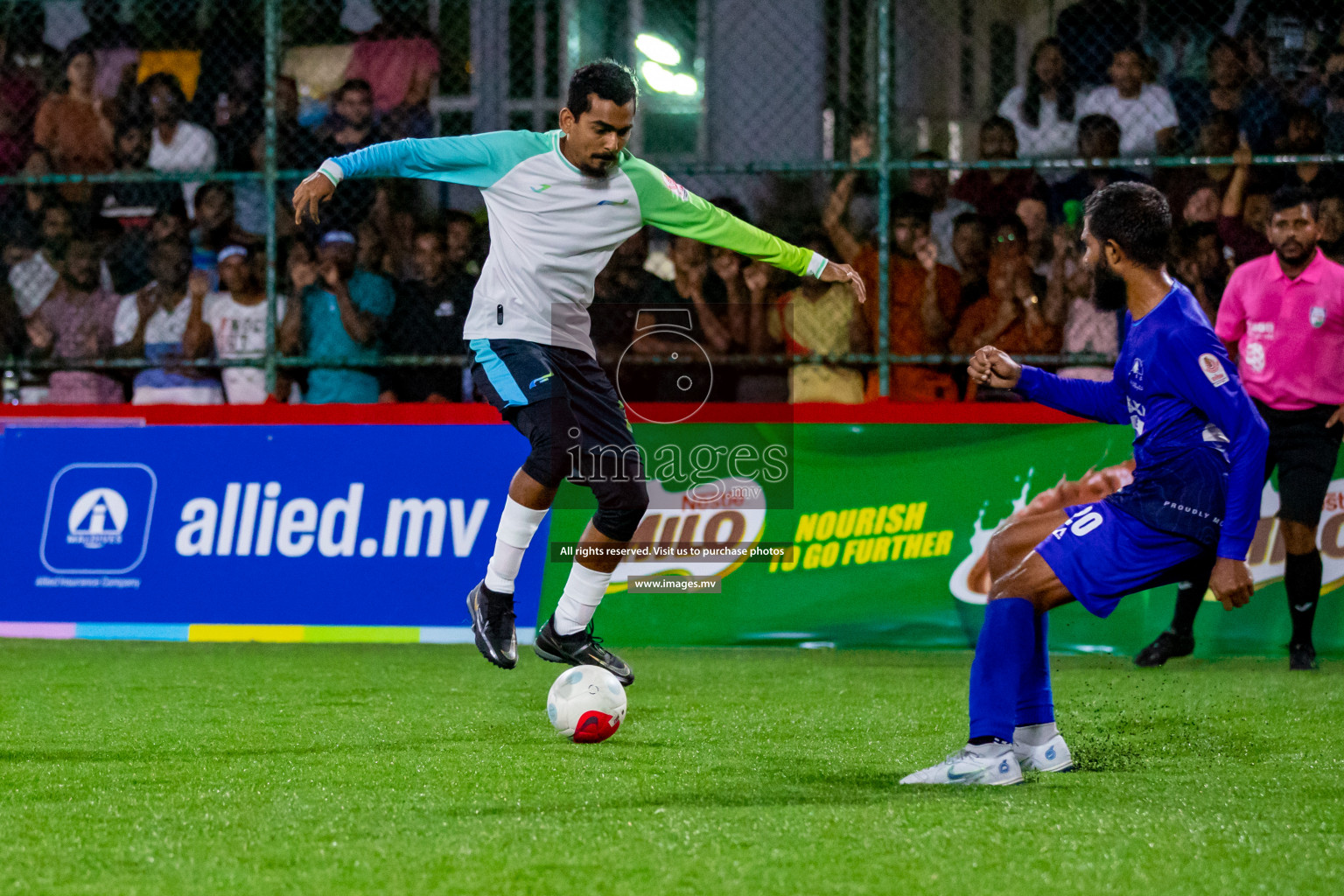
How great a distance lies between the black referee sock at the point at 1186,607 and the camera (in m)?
7.91

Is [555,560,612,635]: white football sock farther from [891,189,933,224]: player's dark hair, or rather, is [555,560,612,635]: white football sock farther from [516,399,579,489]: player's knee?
[891,189,933,224]: player's dark hair

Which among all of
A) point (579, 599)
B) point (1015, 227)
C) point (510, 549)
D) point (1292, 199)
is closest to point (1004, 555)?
point (579, 599)

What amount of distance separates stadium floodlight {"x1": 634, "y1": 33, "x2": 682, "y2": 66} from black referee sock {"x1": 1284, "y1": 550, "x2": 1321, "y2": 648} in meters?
7.25

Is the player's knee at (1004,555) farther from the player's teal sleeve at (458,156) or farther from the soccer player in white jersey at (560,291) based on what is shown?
the player's teal sleeve at (458,156)

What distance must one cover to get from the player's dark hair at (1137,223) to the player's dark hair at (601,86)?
6.57ft

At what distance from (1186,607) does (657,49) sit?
7225 millimetres

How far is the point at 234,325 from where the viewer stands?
10125 mm

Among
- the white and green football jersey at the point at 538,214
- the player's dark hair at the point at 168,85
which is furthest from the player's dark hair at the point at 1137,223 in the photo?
the player's dark hair at the point at 168,85

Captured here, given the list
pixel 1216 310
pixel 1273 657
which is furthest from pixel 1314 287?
pixel 1273 657

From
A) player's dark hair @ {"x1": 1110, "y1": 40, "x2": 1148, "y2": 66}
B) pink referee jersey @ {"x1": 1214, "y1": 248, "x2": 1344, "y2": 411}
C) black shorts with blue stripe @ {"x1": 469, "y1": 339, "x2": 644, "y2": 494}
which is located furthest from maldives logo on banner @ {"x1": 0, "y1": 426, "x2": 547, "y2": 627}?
player's dark hair @ {"x1": 1110, "y1": 40, "x2": 1148, "y2": 66}

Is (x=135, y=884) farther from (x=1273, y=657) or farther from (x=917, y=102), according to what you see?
(x=917, y=102)

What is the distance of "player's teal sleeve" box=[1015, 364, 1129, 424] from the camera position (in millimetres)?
4875

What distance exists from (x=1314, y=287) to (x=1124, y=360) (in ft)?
12.3

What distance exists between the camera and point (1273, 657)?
26.8 ft
